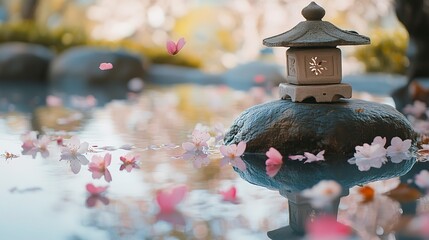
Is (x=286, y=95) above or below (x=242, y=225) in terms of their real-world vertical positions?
above

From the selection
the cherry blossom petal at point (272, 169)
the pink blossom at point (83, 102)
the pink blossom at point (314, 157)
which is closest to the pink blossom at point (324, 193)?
the cherry blossom petal at point (272, 169)

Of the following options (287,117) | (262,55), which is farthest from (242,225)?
(262,55)

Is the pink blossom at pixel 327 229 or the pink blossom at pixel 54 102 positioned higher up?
the pink blossom at pixel 327 229

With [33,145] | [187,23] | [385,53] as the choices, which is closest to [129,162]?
[33,145]

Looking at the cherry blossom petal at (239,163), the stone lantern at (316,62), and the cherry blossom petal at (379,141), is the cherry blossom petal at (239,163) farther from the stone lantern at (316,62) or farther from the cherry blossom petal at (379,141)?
the cherry blossom petal at (379,141)

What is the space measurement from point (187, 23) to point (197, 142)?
1264cm

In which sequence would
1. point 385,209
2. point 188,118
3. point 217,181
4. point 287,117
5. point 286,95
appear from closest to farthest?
point 385,209 → point 217,181 → point 287,117 → point 286,95 → point 188,118

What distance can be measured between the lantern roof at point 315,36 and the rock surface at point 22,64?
7643mm

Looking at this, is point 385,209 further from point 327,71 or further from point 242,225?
point 327,71

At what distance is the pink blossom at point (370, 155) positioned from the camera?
115 inches

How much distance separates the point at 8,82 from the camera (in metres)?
10.1

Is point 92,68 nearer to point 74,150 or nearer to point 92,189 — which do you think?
point 74,150

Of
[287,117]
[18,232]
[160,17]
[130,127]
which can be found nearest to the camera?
[18,232]

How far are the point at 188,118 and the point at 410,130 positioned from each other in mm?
2160
